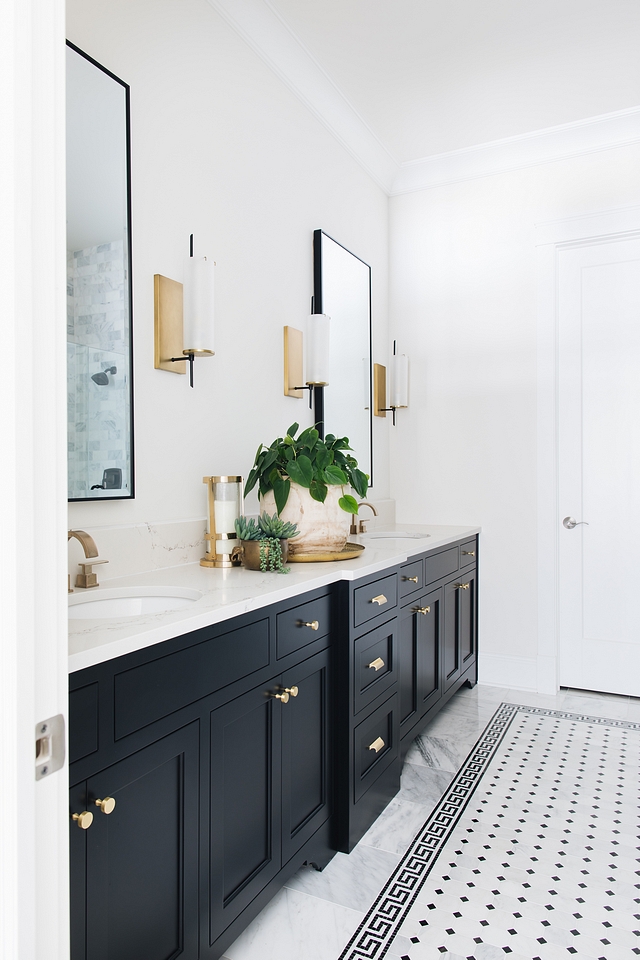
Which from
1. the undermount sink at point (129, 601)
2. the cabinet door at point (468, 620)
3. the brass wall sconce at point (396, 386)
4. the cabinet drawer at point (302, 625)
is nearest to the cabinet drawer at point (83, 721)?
the undermount sink at point (129, 601)

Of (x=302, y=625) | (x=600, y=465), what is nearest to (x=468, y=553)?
(x=600, y=465)

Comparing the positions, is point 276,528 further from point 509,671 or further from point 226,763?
point 509,671

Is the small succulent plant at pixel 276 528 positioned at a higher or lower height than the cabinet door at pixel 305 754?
higher

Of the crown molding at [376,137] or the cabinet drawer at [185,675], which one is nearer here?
the cabinet drawer at [185,675]

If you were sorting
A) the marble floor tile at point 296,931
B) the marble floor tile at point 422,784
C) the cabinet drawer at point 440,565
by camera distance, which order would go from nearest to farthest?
the marble floor tile at point 296,931 → the marble floor tile at point 422,784 → the cabinet drawer at point 440,565

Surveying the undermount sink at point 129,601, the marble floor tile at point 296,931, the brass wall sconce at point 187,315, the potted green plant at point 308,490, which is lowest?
the marble floor tile at point 296,931

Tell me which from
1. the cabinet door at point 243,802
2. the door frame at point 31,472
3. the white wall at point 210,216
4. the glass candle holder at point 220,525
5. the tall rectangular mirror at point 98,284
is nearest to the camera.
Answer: the door frame at point 31,472

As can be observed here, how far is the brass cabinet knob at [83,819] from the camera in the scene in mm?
941

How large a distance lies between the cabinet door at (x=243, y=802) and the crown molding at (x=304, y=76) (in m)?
2.17

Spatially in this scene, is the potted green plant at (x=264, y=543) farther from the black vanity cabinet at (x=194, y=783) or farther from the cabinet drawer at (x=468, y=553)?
the cabinet drawer at (x=468, y=553)

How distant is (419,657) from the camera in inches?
96.0

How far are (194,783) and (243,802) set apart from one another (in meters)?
0.20

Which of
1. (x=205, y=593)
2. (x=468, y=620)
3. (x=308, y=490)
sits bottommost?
(x=468, y=620)

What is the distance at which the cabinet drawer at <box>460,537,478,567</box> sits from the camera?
3055 mm
